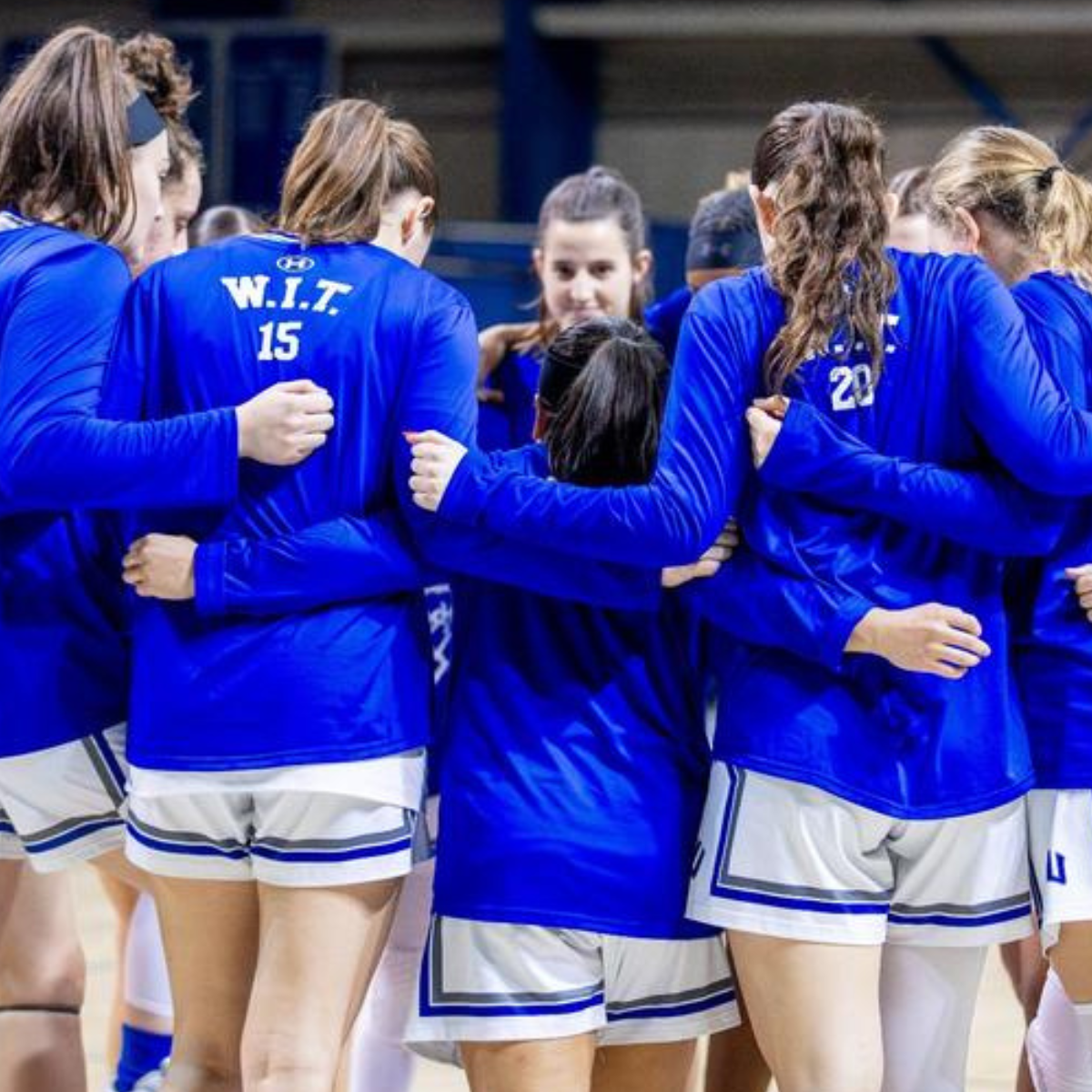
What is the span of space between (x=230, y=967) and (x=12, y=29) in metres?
11.1

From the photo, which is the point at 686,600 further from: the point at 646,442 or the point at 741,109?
the point at 741,109

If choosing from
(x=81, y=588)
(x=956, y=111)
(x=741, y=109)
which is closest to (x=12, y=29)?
(x=741, y=109)

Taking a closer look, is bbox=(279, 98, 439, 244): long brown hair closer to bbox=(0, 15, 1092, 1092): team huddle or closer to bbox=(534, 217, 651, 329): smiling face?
bbox=(0, 15, 1092, 1092): team huddle

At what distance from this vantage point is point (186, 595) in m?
2.56

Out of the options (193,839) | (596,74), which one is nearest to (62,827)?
(193,839)

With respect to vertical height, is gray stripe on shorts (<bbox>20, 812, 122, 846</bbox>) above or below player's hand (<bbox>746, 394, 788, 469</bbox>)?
below

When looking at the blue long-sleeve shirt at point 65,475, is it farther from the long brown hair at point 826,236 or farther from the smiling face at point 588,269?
the smiling face at point 588,269

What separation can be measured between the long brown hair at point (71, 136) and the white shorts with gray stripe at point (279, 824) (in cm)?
74

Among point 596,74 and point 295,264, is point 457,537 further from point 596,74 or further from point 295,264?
point 596,74

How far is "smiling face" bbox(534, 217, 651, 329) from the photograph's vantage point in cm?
394

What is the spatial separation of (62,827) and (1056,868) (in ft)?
4.21

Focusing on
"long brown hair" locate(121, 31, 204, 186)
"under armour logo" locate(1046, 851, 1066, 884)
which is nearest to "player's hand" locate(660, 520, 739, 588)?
"under armour logo" locate(1046, 851, 1066, 884)

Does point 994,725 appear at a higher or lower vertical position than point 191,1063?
higher

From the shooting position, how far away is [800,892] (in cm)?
247
